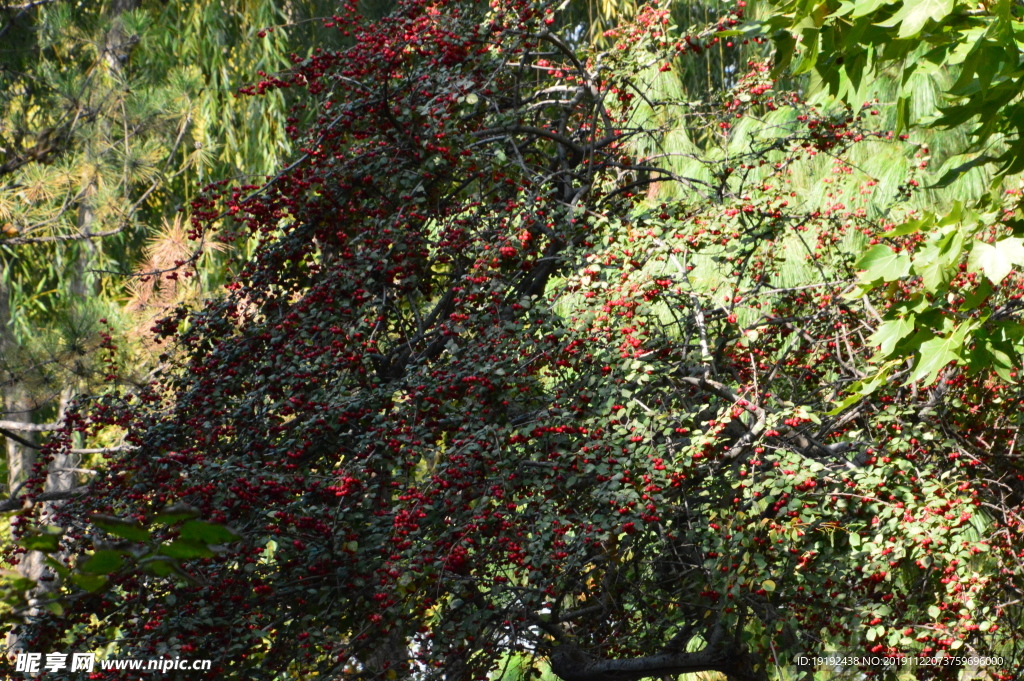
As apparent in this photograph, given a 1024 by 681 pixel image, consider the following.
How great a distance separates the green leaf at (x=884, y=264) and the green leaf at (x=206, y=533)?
1.48 metres

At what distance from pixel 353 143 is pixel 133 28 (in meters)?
2.70

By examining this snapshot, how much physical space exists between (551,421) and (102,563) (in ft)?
6.65

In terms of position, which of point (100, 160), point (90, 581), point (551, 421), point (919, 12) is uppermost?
point (100, 160)

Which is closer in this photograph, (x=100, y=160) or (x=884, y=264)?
(x=884, y=264)

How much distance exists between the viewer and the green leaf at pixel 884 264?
1913mm

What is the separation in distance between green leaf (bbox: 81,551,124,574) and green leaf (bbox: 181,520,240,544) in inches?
2.5

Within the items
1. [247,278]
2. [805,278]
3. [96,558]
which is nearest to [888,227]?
[805,278]

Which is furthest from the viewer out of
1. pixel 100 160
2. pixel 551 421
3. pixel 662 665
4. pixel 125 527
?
pixel 100 160

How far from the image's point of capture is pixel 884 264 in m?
1.94

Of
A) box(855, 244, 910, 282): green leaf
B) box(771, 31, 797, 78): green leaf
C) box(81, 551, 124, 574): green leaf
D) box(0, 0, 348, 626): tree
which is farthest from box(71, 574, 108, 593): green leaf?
box(0, 0, 348, 626): tree

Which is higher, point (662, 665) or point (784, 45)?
point (784, 45)

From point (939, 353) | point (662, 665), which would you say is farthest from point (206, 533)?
point (662, 665)

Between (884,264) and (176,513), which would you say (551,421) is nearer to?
(884,264)

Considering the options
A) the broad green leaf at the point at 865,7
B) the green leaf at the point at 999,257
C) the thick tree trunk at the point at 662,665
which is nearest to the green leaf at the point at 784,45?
the broad green leaf at the point at 865,7
